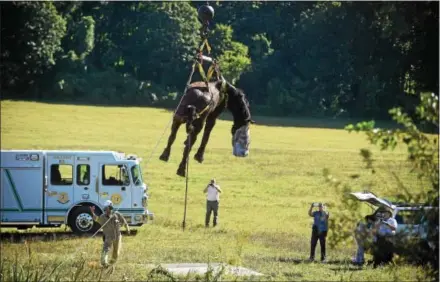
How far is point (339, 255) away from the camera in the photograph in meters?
24.5

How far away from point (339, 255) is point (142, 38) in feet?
94.7

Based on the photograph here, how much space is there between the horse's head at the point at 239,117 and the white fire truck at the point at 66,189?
16010 millimetres

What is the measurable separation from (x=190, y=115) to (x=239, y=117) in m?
1.39

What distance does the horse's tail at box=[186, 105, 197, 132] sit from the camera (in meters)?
11.5

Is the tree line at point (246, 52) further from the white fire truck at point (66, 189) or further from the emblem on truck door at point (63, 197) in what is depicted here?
the emblem on truck door at point (63, 197)

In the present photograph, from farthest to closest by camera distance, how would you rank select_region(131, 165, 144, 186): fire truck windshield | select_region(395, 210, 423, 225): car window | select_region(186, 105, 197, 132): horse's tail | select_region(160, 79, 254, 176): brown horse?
1. select_region(131, 165, 144, 186): fire truck windshield
2. select_region(160, 79, 254, 176): brown horse
3. select_region(186, 105, 197, 132): horse's tail
4. select_region(395, 210, 423, 225): car window

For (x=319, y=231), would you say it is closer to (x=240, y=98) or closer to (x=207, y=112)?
(x=240, y=98)

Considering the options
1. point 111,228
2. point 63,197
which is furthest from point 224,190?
point 111,228

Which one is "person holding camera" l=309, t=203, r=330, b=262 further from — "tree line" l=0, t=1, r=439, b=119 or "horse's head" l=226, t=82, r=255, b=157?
"tree line" l=0, t=1, r=439, b=119

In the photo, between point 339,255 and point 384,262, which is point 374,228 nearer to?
point 384,262

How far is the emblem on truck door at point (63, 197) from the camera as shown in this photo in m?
28.9

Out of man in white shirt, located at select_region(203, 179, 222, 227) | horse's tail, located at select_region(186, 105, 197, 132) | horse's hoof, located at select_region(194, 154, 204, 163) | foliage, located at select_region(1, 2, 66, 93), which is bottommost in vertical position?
man in white shirt, located at select_region(203, 179, 222, 227)

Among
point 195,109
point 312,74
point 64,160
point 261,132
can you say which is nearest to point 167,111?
point 261,132

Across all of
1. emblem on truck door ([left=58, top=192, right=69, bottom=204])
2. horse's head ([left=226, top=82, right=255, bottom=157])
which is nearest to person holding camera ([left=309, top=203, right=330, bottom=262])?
emblem on truck door ([left=58, top=192, right=69, bottom=204])
